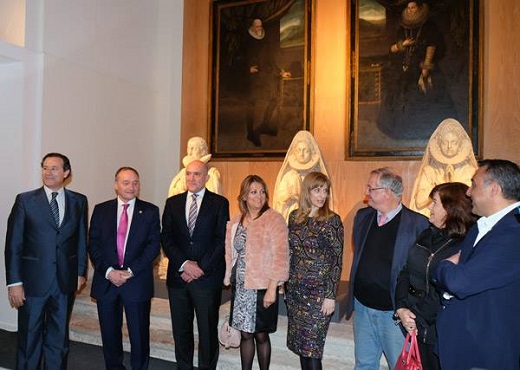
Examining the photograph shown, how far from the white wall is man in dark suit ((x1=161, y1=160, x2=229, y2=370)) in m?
2.50

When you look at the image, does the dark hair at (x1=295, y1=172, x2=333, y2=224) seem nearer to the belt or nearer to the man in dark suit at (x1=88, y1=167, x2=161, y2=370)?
the belt

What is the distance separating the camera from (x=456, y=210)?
233 cm

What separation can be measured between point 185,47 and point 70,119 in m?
2.56

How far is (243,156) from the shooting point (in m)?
6.91

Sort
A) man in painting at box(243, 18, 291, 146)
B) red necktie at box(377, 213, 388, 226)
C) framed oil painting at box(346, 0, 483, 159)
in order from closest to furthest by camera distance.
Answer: red necktie at box(377, 213, 388, 226) < framed oil painting at box(346, 0, 483, 159) < man in painting at box(243, 18, 291, 146)

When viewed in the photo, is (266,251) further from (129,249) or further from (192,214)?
(129,249)

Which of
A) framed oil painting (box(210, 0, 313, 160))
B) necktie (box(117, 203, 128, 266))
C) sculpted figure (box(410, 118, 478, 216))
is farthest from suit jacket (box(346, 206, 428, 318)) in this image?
framed oil painting (box(210, 0, 313, 160))

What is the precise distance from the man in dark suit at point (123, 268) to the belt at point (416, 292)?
1.85m

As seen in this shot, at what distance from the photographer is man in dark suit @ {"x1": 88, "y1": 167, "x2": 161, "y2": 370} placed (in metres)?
3.32

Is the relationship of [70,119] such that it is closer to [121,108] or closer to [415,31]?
[121,108]

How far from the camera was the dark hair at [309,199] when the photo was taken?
281cm

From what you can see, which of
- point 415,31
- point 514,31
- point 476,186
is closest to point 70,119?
point 415,31

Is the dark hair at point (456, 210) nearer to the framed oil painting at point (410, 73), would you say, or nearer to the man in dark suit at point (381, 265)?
the man in dark suit at point (381, 265)

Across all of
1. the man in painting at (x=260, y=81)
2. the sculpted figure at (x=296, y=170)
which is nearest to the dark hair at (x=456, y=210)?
the sculpted figure at (x=296, y=170)
